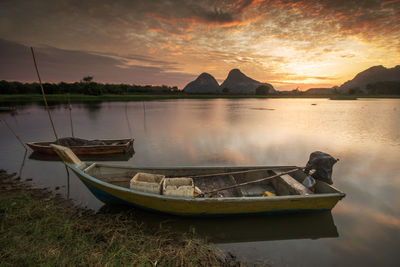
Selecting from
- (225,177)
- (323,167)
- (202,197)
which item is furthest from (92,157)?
(323,167)

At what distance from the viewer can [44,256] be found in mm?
3320

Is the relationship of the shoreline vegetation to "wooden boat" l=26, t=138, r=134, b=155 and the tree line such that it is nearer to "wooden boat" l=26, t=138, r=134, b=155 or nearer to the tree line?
the tree line

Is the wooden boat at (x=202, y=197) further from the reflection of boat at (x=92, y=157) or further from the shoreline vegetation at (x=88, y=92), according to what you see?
the shoreline vegetation at (x=88, y=92)

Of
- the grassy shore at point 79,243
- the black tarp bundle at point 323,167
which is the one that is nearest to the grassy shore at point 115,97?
the grassy shore at point 79,243

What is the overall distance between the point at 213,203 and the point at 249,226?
158cm

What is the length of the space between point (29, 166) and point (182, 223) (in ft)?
32.6

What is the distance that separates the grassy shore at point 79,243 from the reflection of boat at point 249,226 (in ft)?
1.21

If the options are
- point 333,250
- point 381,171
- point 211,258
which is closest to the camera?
point 211,258

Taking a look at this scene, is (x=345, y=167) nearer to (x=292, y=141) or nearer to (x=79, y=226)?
(x=292, y=141)

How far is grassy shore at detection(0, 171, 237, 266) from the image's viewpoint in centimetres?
335

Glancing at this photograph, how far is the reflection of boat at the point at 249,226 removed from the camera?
5.09m

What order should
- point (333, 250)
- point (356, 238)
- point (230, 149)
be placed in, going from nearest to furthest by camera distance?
point (333, 250) → point (356, 238) → point (230, 149)

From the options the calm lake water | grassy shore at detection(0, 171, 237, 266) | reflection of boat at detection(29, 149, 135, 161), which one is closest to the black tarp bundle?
the calm lake water

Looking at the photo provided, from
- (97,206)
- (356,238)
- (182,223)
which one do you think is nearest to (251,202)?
(182,223)
